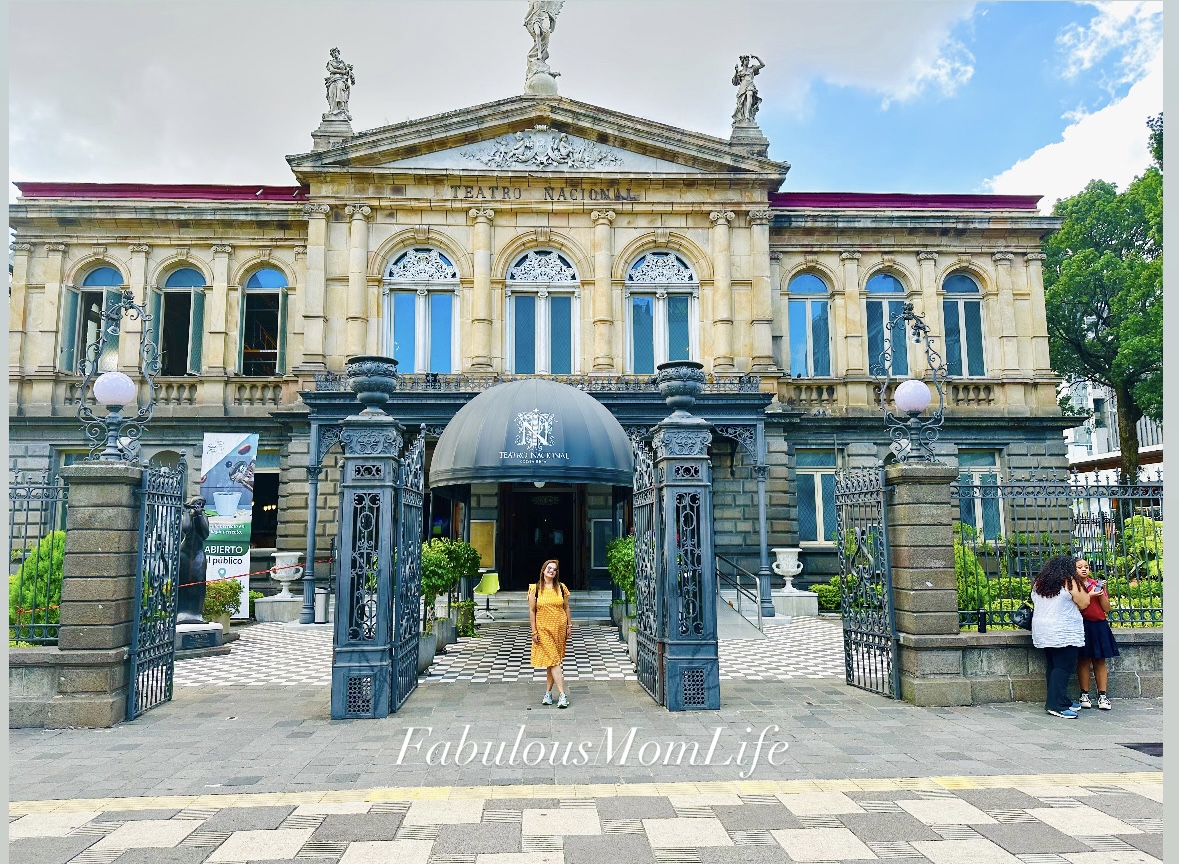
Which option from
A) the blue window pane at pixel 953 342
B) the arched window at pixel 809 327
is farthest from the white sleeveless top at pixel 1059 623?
the blue window pane at pixel 953 342

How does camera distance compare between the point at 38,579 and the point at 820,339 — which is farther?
the point at 820,339

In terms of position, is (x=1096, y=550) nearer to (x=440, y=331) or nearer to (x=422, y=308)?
(x=440, y=331)

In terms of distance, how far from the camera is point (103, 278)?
2159 centimetres

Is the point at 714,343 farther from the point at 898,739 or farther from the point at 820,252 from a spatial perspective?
the point at 898,739

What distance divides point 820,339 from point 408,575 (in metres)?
15.9

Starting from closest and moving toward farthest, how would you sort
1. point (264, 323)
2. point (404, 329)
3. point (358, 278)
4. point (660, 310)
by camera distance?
point (358, 278)
point (404, 329)
point (660, 310)
point (264, 323)

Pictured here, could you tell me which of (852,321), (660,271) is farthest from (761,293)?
(852,321)

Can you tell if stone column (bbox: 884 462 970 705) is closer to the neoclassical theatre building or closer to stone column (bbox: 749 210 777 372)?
the neoclassical theatre building

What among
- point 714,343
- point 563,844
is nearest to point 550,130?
point 714,343

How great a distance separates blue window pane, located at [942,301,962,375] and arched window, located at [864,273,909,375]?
3.98ft

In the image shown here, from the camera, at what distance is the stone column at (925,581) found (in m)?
8.78

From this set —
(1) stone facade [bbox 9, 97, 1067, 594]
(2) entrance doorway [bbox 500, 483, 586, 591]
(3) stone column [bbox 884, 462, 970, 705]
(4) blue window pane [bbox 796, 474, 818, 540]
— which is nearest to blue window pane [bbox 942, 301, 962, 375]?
(1) stone facade [bbox 9, 97, 1067, 594]

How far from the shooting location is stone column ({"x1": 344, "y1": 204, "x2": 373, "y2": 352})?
2019 cm

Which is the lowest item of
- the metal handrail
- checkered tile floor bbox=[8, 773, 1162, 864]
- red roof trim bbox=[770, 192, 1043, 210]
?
checkered tile floor bbox=[8, 773, 1162, 864]
